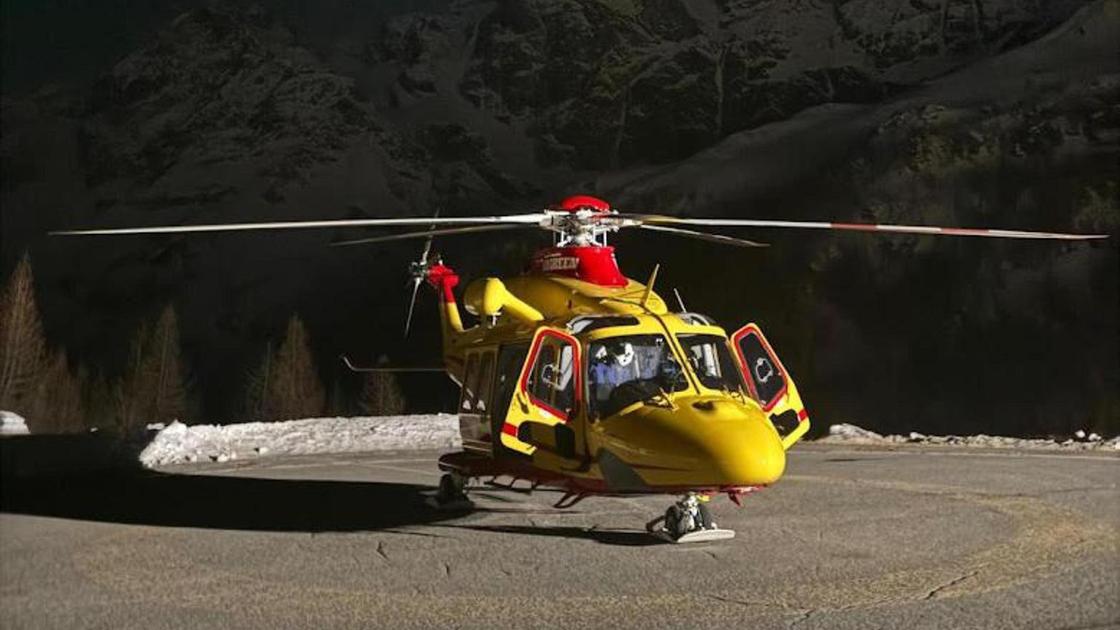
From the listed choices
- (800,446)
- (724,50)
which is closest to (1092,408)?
(800,446)

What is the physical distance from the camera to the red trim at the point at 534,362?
8.95m

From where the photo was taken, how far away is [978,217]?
4048 inches

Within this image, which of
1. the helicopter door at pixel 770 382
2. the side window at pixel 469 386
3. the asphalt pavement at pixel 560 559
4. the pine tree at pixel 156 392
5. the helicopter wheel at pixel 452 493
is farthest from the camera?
the pine tree at pixel 156 392

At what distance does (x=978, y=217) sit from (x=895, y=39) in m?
81.5

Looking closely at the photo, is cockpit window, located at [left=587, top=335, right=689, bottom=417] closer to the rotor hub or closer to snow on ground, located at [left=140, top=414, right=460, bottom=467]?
the rotor hub

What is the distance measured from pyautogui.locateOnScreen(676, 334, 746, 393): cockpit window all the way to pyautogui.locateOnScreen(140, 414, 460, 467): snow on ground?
12.0 metres

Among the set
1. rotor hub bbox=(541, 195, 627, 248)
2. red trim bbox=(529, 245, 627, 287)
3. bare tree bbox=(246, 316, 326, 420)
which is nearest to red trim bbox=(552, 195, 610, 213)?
rotor hub bbox=(541, 195, 627, 248)

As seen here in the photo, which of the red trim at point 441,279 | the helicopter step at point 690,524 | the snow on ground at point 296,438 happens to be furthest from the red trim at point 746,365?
the snow on ground at point 296,438

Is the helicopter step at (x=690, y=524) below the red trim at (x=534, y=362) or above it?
below

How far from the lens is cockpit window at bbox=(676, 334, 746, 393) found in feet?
29.8

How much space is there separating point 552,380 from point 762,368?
2.20m

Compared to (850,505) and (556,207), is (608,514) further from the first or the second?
(556,207)

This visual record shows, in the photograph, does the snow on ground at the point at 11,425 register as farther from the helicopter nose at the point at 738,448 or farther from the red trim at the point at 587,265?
the helicopter nose at the point at 738,448

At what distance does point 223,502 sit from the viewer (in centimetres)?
1195
